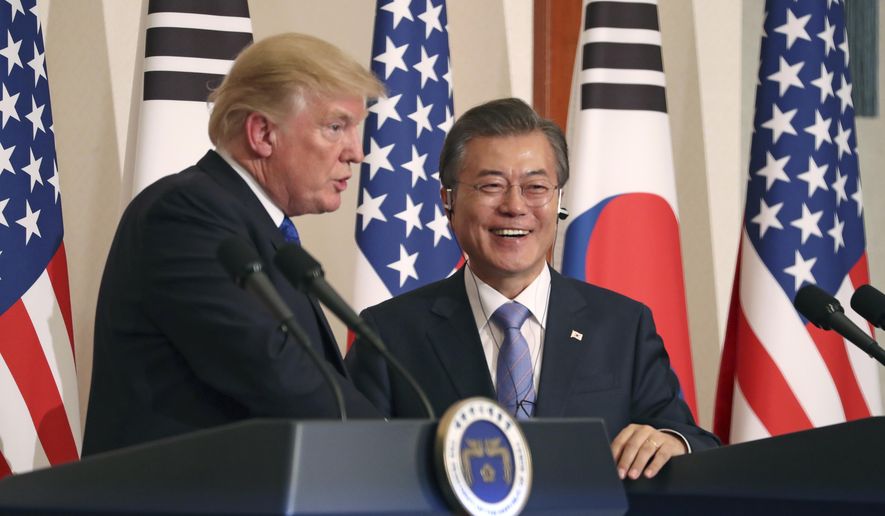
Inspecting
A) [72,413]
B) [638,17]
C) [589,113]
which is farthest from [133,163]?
[638,17]

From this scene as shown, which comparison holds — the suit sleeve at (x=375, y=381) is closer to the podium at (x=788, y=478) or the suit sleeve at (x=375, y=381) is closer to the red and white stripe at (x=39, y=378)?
the podium at (x=788, y=478)

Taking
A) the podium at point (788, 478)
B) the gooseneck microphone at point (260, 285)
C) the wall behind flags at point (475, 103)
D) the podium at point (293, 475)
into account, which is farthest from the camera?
the wall behind flags at point (475, 103)

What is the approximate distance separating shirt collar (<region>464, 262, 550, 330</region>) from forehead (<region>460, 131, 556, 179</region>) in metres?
0.24

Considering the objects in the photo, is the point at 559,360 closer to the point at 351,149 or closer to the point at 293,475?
the point at 351,149

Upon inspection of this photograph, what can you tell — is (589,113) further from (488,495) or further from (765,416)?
(488,495)

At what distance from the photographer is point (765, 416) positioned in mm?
3984

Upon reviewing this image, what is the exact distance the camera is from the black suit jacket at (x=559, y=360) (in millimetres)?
2375

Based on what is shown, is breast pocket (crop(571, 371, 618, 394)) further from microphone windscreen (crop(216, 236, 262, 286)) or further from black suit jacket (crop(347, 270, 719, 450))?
microphone windscreen (crop(216, 236, 262, 286))

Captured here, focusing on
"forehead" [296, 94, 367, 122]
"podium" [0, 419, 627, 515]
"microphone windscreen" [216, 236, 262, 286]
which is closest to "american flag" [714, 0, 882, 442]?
"forehead" [296, 94, 367, 122]

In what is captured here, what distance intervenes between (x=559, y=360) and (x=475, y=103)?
2.45 metres

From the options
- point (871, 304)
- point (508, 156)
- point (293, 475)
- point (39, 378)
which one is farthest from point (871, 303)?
point (39, 378)

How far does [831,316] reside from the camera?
1842 millimetres

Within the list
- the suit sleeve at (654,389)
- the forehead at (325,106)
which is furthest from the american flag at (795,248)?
the forehead at (325,106)

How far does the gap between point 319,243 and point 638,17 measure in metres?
1.47
